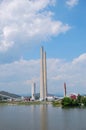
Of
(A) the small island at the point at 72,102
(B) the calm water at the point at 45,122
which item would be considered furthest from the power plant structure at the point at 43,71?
(B) the calm water at the point at 45,122

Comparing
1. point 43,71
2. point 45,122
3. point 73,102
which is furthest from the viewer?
point 43,71

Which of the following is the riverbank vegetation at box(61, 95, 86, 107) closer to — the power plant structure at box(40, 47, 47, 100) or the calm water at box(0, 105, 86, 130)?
the calm water at box(0, 105, 86, 130)

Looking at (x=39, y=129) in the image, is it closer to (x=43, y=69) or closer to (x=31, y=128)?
(x=31, y=128)

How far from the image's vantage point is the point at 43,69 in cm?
10394

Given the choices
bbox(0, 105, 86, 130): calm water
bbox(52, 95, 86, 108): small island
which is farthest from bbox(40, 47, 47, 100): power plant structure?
bbox(0, 105, 86, 130): calm water

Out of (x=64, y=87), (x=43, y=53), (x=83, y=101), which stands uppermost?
(x=43, y=53)

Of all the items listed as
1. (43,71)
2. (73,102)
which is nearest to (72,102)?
(73,102)

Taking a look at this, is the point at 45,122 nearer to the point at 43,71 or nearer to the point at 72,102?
the point at 72,102

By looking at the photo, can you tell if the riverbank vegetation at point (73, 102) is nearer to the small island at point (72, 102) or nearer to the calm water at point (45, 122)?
the small island at point (72, 102)

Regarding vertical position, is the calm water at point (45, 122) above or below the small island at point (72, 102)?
below

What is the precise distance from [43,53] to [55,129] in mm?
78931

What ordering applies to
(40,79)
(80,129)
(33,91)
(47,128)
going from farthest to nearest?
(33,91)
(40,79)
(47,128)
(80,129)

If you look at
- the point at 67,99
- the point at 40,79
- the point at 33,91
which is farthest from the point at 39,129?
the point at 33,91

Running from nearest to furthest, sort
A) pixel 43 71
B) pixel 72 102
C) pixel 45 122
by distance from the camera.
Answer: pixel 45 122 → pixel 72 102 → pixel 43 71
